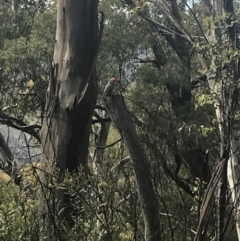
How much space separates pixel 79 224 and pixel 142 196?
0.46 metres

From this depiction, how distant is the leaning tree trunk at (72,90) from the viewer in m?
4.07

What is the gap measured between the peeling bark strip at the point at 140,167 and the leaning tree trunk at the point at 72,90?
3.24 feet

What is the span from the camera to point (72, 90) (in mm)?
4109

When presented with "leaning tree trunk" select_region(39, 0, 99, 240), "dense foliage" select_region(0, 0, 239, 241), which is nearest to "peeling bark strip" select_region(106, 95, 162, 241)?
"leaning tree trunk" select_region(39, 0, 99, 240)

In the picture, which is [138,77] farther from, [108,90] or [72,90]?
[108,90]

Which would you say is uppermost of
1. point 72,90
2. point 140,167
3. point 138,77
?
point 138,77

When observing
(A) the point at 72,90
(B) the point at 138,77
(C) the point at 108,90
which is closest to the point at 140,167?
(C) the point at 108,90

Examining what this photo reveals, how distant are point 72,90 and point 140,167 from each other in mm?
1309

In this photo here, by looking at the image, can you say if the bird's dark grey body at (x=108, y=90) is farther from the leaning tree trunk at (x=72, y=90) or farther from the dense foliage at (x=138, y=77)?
the dense foliage at (x=138, y=77)

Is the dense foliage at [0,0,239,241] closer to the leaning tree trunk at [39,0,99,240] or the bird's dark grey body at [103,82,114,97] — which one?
the leaning tree trunk at [39,0,99,240]

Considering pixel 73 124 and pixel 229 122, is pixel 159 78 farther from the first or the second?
pixel 229 122

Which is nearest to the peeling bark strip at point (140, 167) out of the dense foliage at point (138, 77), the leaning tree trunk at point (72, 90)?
the leaning tree trunk at point (72, 90)

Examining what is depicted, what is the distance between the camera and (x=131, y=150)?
3.09 m

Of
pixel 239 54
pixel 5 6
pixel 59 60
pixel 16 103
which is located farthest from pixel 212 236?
pixel 5 6
